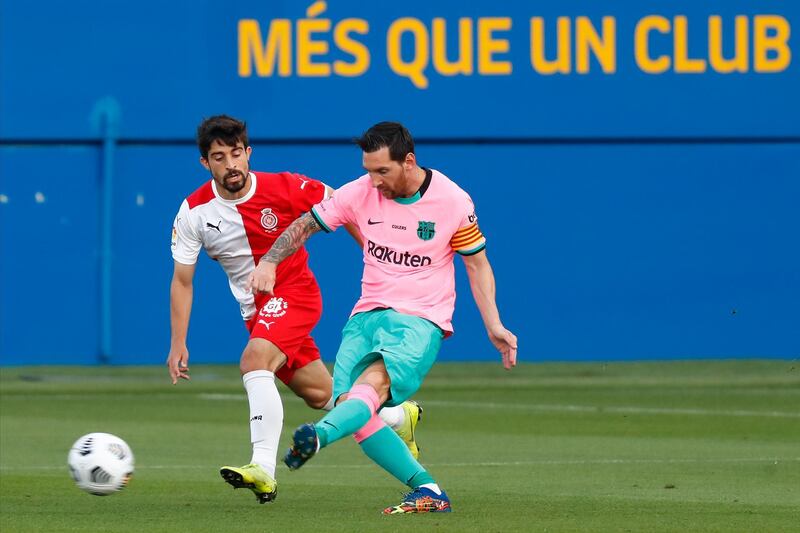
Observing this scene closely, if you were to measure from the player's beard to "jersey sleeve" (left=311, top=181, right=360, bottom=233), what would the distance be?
2.67 feet

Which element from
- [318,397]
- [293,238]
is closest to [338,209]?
[293,238]

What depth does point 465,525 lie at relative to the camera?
757 cm

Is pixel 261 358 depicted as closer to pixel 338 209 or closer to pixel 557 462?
pixel 338 209

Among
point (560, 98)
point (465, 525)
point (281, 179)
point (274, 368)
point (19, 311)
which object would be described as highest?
point (560, 98)

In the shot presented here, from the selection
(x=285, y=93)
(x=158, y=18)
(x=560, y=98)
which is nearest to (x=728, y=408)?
(x=560, y=98)

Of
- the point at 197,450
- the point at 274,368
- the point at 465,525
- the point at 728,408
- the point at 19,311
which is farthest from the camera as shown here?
the point at 19,311

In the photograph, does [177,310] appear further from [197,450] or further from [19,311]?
[19,311]

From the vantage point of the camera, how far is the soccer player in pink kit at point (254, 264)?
8.84m

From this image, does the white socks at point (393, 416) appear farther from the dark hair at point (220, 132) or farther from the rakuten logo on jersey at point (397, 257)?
the dark hair at point (220, 132)

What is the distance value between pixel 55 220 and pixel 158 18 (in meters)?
2.44

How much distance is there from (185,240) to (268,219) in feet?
1.48

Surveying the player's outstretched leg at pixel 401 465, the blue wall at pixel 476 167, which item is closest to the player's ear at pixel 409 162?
the player's outstretched leg at pixel 401 465

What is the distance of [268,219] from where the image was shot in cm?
931

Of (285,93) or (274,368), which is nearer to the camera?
(274,368)
